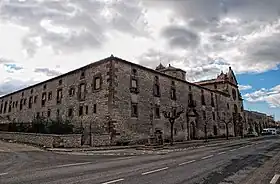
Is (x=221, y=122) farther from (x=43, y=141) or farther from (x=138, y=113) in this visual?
(x=43, y=141)

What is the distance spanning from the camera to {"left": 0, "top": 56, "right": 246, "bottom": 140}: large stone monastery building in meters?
27.4

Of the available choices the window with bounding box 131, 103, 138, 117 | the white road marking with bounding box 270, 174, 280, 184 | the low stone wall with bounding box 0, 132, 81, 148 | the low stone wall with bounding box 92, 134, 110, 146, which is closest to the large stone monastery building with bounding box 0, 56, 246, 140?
the window with bounding box 131, 103, 138, 117

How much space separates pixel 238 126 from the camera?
59219 millimetres

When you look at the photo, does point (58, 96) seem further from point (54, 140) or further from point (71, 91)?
point (54, 140)

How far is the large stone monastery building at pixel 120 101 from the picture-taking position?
90.0ft

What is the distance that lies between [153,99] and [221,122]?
937 inches

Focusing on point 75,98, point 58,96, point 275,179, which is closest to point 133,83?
point 75,98

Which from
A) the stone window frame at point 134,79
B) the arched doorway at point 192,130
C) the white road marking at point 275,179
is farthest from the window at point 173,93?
the white road marking at point 275,179

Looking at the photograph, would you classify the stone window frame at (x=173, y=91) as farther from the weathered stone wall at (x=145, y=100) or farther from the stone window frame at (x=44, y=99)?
the stone window frame at (x=44, y=99)

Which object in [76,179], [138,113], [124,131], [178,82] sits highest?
[178,82]

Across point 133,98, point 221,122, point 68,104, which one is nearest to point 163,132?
point 133,98

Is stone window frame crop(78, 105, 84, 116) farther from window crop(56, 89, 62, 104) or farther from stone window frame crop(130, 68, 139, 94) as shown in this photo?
stone window frame crop(130, 68, 139, 94)

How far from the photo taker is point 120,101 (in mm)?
27516

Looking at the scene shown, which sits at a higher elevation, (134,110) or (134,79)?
(134,79)
